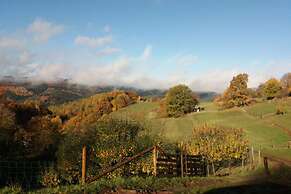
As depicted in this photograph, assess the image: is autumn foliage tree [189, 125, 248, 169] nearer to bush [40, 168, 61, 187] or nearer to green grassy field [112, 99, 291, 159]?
green grassy field [112, 99, 291, 159]

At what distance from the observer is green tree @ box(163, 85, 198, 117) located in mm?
112319

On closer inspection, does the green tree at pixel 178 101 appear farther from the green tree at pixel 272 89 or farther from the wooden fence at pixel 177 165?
the wooden fence at pixel 177 165

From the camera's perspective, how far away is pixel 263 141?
77.6 meters

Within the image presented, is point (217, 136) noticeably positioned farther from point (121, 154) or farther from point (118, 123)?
point (121, 154)

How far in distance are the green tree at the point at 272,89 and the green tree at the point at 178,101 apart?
2566 cm

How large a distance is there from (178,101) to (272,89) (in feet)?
105

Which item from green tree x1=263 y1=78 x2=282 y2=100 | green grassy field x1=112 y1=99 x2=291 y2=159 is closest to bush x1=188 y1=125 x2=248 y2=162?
green grassy field x1=112 y1=99 x2=291 y2=159

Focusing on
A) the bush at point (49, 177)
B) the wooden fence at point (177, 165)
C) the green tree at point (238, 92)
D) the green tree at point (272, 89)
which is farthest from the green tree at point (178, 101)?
the wooden fence at point (177, 165)

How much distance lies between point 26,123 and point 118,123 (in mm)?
55370

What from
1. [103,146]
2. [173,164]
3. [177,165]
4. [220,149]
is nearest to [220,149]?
[220,149]

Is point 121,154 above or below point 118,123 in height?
below

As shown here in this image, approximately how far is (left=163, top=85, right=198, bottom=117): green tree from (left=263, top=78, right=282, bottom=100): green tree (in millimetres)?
25657

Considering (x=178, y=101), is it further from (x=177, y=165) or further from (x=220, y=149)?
(x=177, y=165)

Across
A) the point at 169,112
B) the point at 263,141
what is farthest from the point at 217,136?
the point at 169,112
